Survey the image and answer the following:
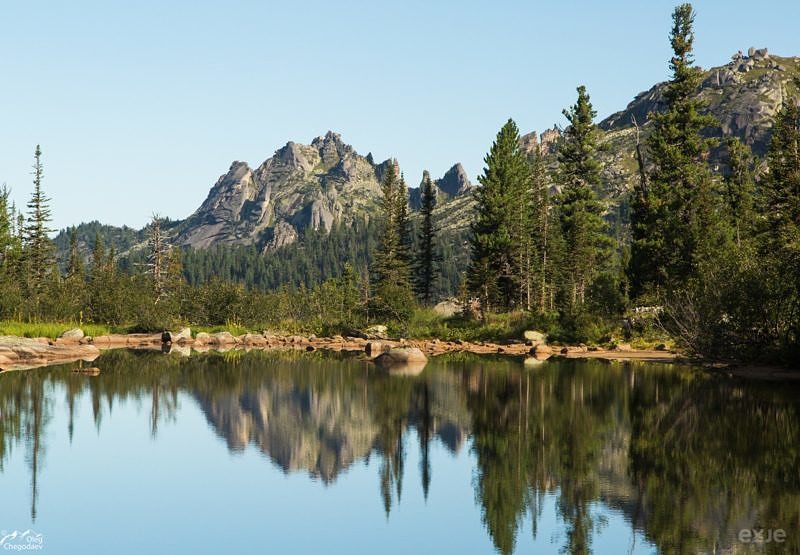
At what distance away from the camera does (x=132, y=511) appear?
18.9 m

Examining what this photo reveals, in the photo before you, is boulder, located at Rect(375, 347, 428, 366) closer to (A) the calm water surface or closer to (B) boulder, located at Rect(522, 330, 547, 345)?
(A) the calm water surface

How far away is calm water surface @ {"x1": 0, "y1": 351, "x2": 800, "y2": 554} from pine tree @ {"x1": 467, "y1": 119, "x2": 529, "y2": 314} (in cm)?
4165

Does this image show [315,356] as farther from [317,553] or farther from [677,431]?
[317,553]

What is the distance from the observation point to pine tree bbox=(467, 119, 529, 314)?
82981 millimetres

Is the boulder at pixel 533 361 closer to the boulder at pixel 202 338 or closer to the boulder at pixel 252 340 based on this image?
the boulder at pixel 252 340

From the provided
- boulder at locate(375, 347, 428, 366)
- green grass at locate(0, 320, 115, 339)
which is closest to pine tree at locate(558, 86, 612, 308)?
boulder at locate(375, 347, 428, 366)

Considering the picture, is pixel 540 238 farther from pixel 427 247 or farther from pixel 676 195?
pixel 676 195

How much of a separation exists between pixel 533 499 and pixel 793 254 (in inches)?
1108

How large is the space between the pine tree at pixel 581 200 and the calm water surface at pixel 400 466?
42.3 metres

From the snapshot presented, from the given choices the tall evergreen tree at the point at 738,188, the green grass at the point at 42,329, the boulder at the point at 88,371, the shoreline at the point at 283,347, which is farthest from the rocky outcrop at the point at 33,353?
the tall evergreen tree at the point at 738,188

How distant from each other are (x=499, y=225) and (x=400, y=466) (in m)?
62.1

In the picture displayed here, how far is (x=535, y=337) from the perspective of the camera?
68.0m

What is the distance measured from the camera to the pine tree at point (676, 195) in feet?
206

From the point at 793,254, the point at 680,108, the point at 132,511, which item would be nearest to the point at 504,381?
the point at 793,254
